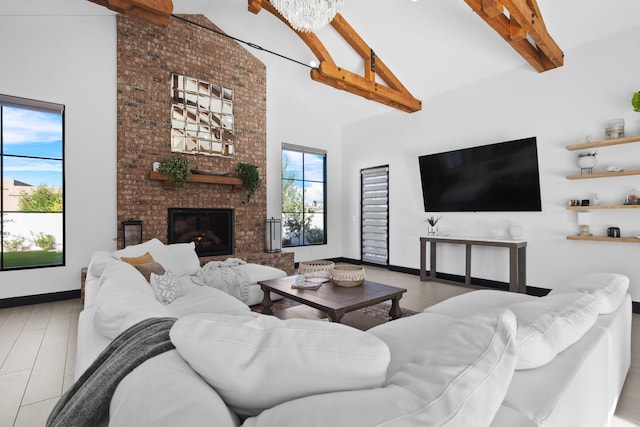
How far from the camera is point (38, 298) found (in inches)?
163

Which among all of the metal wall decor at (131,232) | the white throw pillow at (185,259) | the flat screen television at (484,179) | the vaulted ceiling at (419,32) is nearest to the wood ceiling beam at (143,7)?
the vaulted ceiling at (419,32)

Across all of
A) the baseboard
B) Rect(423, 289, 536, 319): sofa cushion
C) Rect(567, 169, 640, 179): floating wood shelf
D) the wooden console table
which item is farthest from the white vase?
the baseboard

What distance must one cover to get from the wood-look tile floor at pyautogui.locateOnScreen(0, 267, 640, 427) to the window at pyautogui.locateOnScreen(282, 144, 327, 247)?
3.09 meters

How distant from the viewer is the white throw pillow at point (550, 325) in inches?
39.2

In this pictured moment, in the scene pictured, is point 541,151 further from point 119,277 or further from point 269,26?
point 119,277

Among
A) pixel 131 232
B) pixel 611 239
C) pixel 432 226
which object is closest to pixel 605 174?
pixel 611 239

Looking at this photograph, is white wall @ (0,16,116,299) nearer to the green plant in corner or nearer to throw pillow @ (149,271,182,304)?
throw pillow @ (149,271,182,304)

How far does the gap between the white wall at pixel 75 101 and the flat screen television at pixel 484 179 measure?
5.03m

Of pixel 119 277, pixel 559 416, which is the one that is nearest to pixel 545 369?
pixel 559 416

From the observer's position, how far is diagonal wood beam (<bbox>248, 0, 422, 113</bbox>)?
15.5 feet

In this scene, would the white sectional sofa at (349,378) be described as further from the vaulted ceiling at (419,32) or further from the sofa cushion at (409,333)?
the vaulted ceiling at (419,32)

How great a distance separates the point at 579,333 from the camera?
3.92 ft

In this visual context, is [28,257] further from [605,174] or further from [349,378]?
[605,174]

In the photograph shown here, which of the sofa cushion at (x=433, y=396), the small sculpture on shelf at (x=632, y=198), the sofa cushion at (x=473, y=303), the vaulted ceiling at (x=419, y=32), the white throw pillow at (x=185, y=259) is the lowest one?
the sofa cushion at (x=473, y=303)
